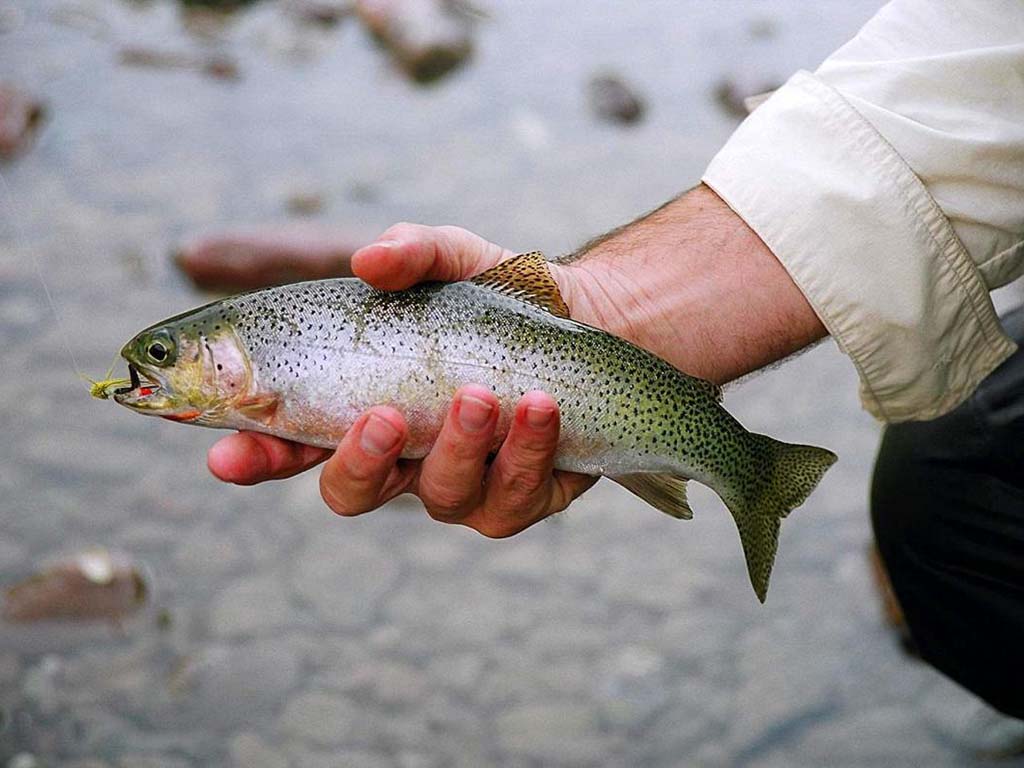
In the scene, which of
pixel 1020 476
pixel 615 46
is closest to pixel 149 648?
pixel 1020 476

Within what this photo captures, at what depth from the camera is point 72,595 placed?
164 inches

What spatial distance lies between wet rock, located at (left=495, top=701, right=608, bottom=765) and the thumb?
6.25 ft

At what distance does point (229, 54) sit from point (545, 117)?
222cm

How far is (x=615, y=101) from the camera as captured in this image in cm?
764

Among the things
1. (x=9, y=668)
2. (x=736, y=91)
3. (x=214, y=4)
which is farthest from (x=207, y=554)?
(x=214, y=4)

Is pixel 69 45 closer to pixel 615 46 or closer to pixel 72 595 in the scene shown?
pixel 615 46

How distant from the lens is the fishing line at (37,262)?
5.34m

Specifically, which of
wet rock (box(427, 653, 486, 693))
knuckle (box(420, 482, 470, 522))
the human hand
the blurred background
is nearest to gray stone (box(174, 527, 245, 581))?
the blurred background

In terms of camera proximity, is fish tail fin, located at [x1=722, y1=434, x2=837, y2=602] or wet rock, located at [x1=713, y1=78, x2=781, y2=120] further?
wet rock, located at [x1=713, y1=78, x2=781, y2=120]

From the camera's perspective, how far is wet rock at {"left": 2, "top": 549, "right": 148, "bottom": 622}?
13.4 ft

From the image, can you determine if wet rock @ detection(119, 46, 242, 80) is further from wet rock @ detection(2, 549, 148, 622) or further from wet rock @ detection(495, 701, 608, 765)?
wet rock @ detection(495, 701, 608, 765)

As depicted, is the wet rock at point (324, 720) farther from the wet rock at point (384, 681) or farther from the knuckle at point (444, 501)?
the knuckle at point (444, 501)

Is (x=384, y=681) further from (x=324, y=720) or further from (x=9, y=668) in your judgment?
(x=9, y=668)

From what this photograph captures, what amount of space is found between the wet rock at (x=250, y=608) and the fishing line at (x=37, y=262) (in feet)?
4.02
